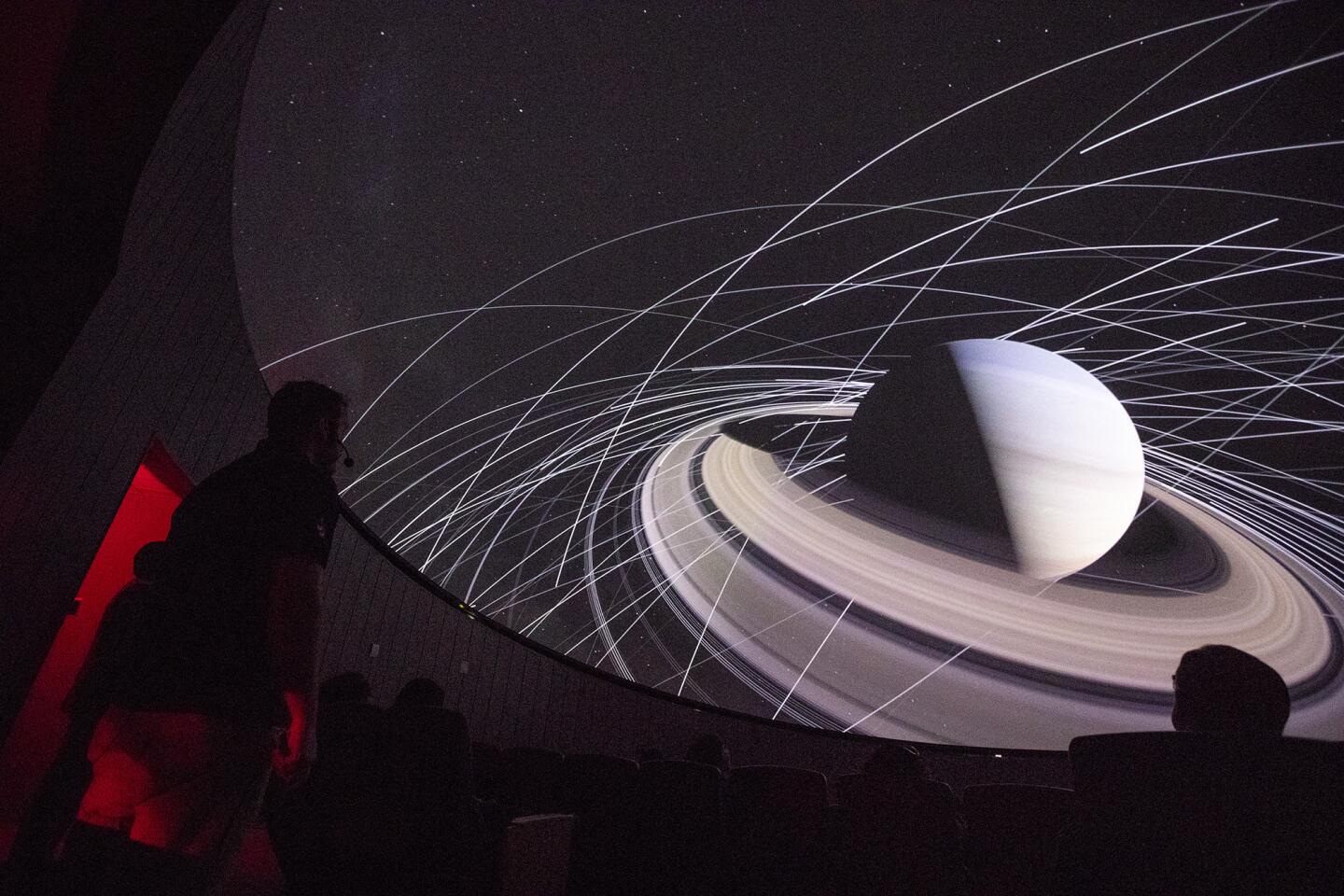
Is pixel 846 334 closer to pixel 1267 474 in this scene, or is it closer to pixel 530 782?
pixel 1267 474

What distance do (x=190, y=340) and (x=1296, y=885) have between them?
558 centimetres

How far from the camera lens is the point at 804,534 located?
15.8 meters

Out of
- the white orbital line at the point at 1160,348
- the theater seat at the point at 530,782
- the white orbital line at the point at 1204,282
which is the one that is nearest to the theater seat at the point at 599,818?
the theater seat at the point at 530,782

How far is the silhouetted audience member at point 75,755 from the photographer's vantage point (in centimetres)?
111

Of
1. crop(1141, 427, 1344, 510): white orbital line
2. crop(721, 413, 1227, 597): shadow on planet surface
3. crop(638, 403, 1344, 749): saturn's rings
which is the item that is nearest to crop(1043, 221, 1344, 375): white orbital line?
crop(1141, 427, 1344, 510): white orbital line

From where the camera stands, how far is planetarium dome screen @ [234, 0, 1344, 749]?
771 centimetres

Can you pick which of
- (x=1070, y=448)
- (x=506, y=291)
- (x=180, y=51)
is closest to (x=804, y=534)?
(x=1070, y=448)

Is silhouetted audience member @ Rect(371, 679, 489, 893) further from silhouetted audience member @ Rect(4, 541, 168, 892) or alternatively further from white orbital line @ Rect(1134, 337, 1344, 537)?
white orbital line @ Rect(1134, 337, 1344, 537)

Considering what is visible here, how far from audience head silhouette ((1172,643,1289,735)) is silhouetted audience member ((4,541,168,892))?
2335 mm

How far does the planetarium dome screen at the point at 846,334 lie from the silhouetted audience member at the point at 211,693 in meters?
5.05

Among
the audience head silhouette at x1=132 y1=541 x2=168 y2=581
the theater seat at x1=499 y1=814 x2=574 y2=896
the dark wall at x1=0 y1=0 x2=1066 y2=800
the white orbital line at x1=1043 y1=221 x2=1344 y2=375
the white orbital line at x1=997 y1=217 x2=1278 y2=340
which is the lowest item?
the theater seat at x1=499 y1=814 x2=574 y2=896

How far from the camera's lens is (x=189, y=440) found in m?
4.78

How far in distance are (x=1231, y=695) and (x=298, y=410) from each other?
2.41 meters

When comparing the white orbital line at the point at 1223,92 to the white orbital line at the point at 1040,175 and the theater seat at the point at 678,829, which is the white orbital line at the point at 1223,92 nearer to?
the white orbital line at the point at 1040,175
